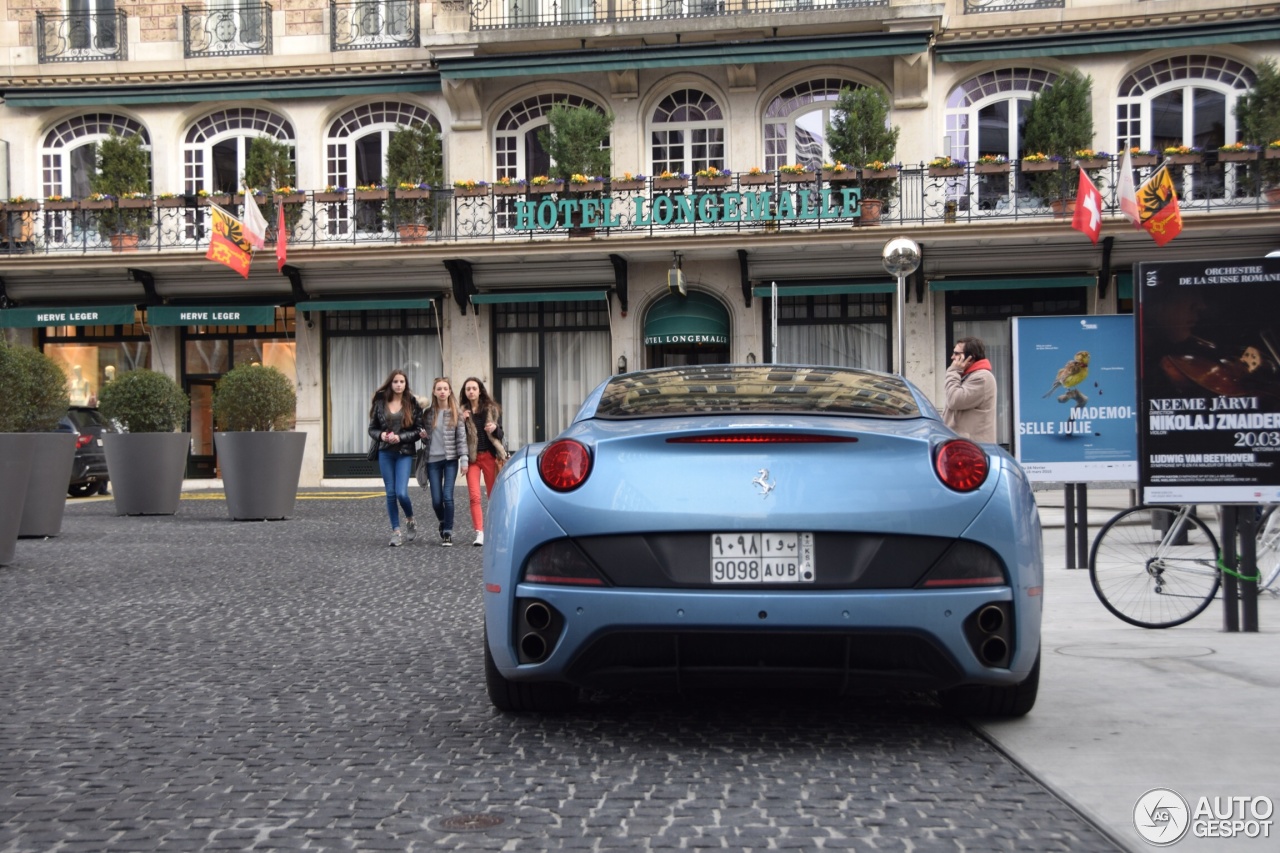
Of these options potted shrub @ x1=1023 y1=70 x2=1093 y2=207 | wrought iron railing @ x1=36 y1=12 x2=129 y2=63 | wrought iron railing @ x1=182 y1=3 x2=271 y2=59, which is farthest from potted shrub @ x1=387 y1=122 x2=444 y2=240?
potted shrub @ x1=1023 y1=70 x2=1093 y2=207

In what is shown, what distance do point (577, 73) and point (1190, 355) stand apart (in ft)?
70.5

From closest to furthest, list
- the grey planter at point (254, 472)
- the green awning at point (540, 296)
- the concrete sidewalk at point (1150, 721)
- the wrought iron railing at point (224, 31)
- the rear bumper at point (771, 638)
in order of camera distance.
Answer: the concrete sidewalk at point (1150, 721)
the rear bumper at point (771, 638)
the grey planter at point (254, 472)
the green awning at point (540, 296)
the wrought iron railing at point (224, 31)

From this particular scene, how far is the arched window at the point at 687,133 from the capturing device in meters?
27.6

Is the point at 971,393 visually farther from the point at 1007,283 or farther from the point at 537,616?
the point at 1007,283

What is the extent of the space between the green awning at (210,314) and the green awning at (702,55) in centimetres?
601

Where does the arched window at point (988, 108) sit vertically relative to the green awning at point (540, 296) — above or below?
above

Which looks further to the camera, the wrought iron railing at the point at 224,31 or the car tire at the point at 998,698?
the wrought iron railing at the point at 224,31

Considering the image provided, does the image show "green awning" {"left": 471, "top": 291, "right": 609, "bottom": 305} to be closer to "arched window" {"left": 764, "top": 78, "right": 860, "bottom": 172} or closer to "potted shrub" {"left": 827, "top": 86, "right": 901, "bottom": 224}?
"arched window" {"left": 764, "top": 78, "right": 860, "bottom": 172}

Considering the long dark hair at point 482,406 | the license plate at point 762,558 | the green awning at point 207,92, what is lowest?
the license plate at point 762,558

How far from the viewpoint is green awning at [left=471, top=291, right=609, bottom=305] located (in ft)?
88.3

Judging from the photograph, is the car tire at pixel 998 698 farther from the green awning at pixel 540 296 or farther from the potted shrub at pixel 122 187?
the potted shrub at pixel 122 187

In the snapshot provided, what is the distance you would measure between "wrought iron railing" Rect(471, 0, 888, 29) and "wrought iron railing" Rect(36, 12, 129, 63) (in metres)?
7.46

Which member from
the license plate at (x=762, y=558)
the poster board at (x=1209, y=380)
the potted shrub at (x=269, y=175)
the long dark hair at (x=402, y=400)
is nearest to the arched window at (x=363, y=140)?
the potted shrub at (x=269, y=175)

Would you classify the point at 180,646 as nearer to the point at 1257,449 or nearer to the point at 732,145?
the point at 1257,449
